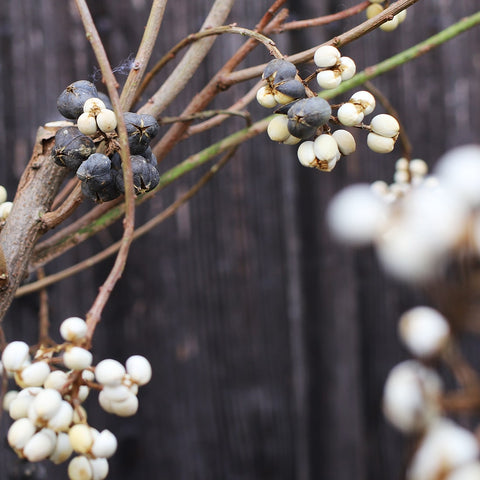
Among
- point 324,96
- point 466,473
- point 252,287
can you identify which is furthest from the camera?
point 252,287

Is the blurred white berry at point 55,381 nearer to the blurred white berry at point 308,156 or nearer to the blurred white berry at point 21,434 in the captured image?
the blurred white berry at point 21,434

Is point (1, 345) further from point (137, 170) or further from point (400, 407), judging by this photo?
point (400, 407)

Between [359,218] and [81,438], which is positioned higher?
[359,218]

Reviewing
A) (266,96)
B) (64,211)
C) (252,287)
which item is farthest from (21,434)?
(252,287)

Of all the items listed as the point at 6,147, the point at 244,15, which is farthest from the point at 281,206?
the point at 6,147

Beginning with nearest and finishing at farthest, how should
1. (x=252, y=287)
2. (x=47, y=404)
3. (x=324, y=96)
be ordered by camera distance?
(x=47, y=404) < (x=324, y=96) < (x=252, y=287)

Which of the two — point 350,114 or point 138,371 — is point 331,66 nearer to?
point 350,114

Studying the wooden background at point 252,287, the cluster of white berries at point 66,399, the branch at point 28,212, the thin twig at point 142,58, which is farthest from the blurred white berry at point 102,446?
the wooden background at point 252,287
